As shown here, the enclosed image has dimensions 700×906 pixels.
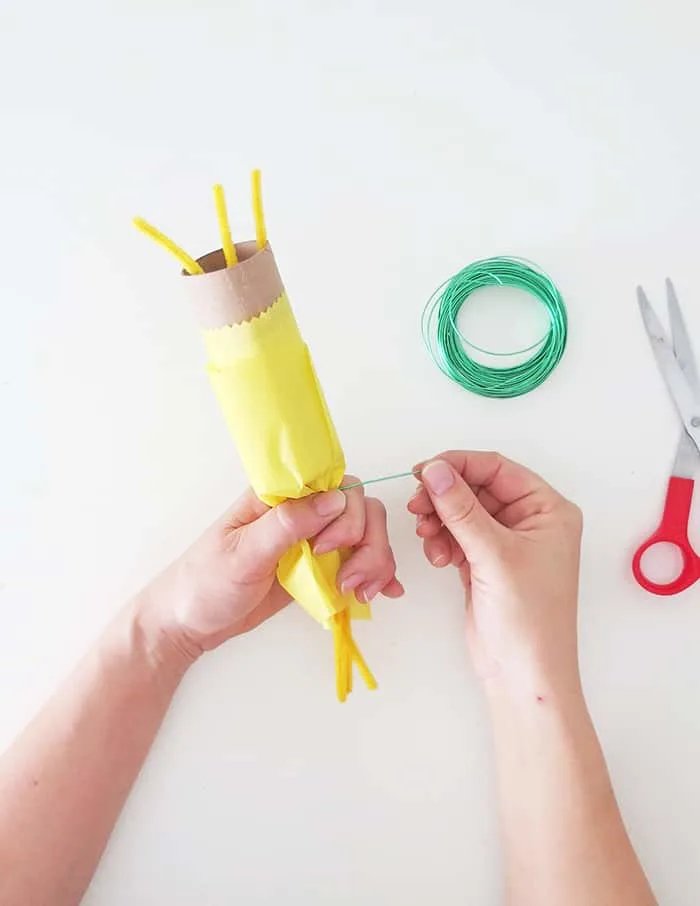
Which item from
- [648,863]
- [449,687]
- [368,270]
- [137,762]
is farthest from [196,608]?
[648,863]

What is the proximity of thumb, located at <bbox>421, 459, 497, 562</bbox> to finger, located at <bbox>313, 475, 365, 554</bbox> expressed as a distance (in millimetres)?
84

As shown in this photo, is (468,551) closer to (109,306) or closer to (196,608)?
(196,608)

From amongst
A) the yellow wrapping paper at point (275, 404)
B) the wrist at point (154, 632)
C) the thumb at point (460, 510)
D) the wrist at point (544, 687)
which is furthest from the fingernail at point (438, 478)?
the wrist at point (154, 632)

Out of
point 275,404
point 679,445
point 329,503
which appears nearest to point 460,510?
point 329,503

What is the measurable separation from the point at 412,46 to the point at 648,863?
3.62ft

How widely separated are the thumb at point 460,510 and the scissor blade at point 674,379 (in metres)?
0.33

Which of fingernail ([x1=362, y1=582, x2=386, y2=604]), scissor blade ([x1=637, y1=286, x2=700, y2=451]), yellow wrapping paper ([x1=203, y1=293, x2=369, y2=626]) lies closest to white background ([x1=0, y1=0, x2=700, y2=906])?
scissor blade ([x1=637, y1=286, x2=700, y2=451])

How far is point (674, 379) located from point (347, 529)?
49 centimetres

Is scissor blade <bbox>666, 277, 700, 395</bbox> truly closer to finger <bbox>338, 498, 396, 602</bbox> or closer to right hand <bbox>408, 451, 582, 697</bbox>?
right hand <bbox>408, 451, 582, 697</bbox>

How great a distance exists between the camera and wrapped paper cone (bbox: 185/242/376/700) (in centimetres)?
83

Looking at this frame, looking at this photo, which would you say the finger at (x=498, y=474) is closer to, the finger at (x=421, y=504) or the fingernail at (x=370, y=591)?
the finger at (x=421, y=504)

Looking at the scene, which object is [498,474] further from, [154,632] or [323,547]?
[154,632]

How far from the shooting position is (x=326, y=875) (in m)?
1.15

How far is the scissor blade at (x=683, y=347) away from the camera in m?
1.18
